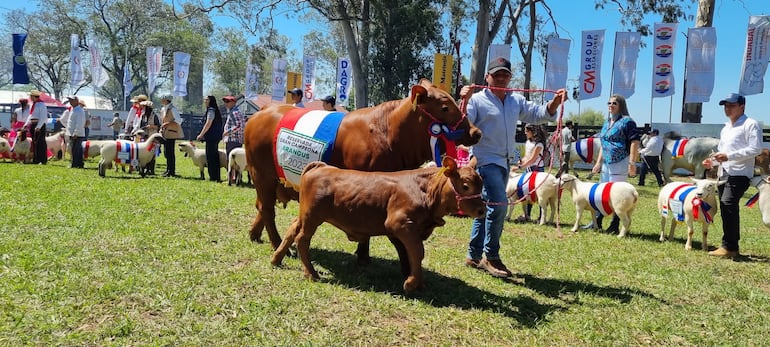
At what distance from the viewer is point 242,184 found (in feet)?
39.0

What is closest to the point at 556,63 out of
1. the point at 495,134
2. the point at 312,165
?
the point at 495,134

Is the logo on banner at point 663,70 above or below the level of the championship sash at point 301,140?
above

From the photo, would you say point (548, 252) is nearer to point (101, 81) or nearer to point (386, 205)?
point (386, 205)

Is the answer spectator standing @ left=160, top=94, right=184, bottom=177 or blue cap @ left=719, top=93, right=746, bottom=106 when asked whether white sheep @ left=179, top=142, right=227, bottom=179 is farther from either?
blue cap @ left=719, top=93, right=746, bottom=106

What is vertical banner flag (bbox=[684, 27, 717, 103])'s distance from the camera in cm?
1803

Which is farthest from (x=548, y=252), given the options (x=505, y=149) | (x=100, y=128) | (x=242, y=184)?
(x=100, y=128)

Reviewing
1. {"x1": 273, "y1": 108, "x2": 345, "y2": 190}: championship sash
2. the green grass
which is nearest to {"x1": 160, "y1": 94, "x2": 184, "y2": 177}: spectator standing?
the green grass

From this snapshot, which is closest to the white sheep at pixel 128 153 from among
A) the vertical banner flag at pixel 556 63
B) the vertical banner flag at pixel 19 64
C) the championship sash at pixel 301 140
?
the championship sash at pixel 301 140

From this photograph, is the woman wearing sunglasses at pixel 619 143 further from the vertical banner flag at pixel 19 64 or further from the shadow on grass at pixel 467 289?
the vertical banner flag at pixel 19 64

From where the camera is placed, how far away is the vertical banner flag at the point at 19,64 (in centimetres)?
2083

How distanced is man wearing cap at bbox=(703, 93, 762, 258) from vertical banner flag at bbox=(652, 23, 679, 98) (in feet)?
50.0

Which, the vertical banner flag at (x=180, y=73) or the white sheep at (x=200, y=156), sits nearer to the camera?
the white sheep at (x=200, y=156)

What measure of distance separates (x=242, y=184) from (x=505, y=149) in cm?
821

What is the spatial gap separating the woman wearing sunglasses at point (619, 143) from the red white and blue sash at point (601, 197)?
215 millimetres
